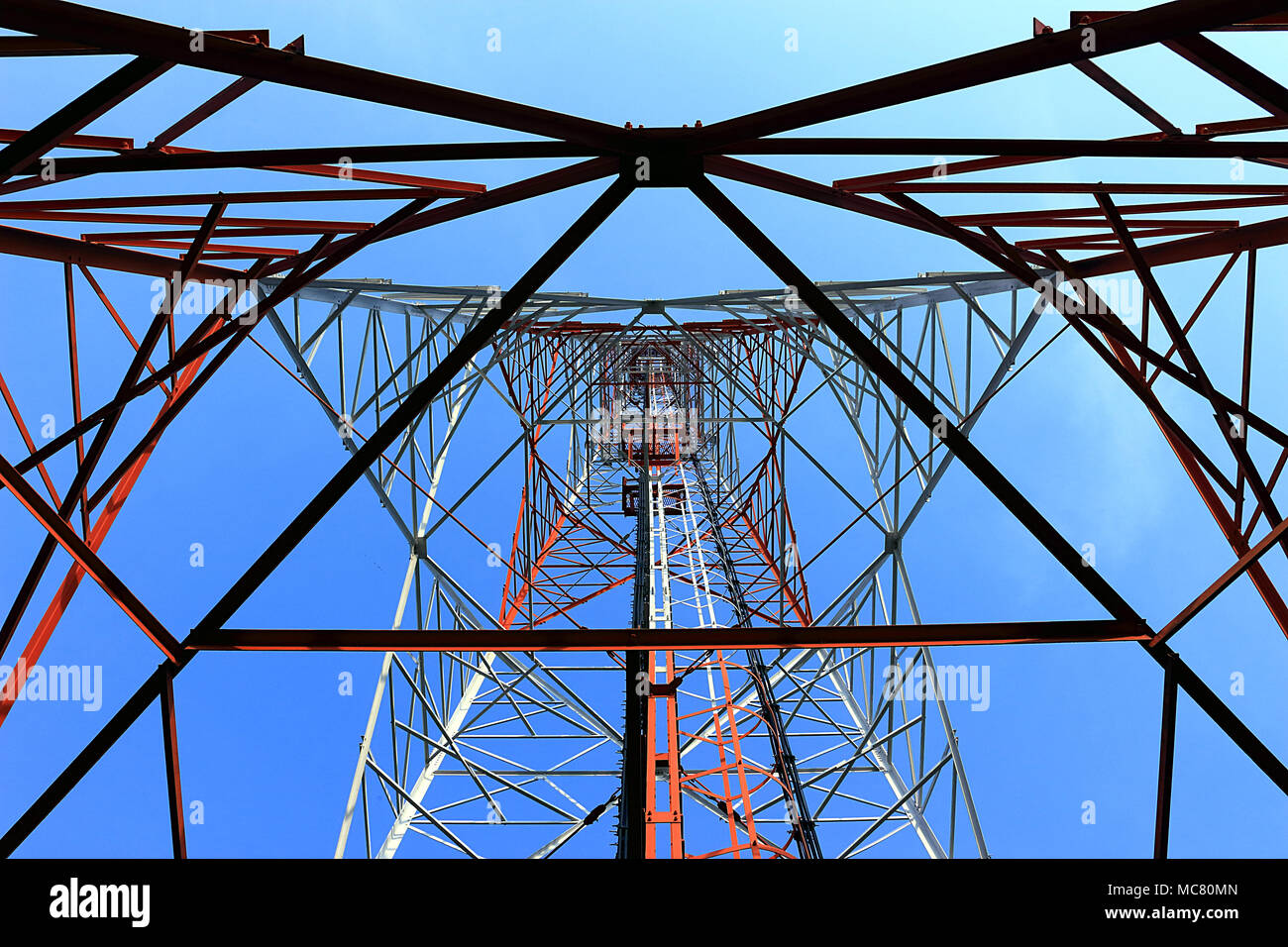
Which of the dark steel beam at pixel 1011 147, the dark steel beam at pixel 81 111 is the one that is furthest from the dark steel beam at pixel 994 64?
the dark steel beam at pixel 81 111

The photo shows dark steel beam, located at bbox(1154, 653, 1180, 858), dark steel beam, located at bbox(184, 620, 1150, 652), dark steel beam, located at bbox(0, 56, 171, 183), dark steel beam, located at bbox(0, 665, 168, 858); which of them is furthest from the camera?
dark steel beam, located at bbox(184, 620, 1150, 652)

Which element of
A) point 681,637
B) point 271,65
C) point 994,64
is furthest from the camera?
point 681,637

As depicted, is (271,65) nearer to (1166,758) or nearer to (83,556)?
(83,556)

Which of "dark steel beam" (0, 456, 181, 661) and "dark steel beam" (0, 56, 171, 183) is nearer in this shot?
"dark steel beam" (0, 56, 171, 183)

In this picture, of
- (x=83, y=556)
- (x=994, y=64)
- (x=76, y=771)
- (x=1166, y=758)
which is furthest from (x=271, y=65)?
(x=1166, y=758)

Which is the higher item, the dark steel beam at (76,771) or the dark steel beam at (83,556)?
the dark steel beam at (83,556)

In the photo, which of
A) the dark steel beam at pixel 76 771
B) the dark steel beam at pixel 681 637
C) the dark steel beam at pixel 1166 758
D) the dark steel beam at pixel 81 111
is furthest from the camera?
the dark steel beam at pixel 681 637

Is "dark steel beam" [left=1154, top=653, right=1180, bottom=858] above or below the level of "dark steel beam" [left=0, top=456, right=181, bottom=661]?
below

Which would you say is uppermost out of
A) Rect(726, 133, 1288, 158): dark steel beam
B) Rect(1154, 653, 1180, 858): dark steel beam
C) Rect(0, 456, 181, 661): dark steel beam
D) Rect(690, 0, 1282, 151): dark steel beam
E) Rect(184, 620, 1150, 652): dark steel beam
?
Rect(690, 0, 1282, 151): dark steel beam

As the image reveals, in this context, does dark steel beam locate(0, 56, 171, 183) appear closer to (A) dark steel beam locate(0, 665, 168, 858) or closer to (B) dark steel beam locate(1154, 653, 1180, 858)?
(A) dark steel beam locate(0, 665, 168, 858)

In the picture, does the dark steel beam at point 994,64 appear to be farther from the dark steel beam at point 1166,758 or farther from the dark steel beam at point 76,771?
the dark steel beam at point 76,771

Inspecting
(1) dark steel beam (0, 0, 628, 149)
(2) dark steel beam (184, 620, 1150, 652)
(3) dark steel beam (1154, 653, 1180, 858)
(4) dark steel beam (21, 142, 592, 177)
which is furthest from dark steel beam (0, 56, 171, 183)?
(3) dark steel beam (1154, 653, 1180, 858)

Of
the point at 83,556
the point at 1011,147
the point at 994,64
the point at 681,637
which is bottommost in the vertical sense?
the point at 681,637
